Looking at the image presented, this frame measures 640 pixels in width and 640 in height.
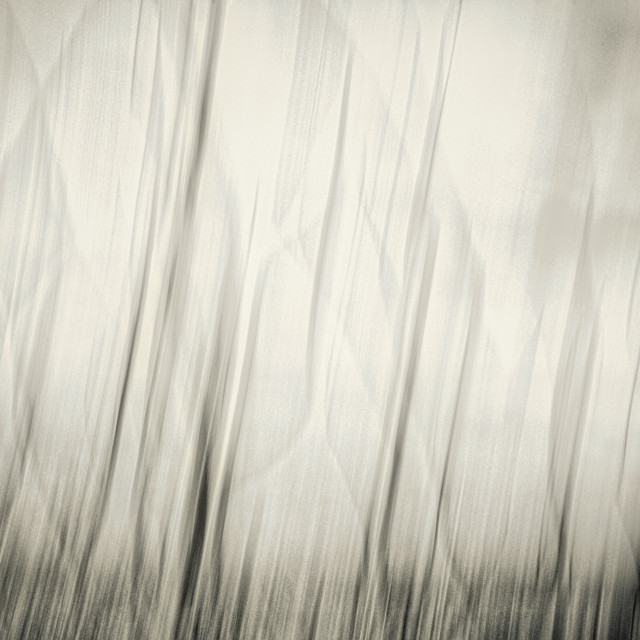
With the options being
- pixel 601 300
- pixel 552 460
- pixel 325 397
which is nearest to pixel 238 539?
pixel 325 397

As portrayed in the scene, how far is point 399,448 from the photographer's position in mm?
589

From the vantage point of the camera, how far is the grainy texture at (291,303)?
580mm

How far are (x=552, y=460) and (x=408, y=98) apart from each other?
37 cm

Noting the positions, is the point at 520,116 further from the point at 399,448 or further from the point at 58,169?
the point at 58,169

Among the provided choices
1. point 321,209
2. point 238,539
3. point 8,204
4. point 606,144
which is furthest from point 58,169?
point 606,144

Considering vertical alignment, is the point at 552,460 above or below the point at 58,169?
below

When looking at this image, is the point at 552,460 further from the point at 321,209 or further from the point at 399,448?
the point at 321,209

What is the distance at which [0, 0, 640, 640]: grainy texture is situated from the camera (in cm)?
A: 58

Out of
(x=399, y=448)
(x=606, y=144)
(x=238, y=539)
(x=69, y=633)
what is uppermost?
(x=606, y=144)

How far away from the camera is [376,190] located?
59 cm

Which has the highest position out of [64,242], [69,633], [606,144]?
[606,144]

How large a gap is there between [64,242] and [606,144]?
20.7 inches

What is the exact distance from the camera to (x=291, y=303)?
59 cm

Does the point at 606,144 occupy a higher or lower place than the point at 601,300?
higher
